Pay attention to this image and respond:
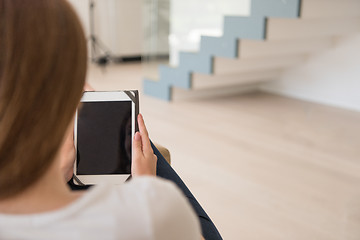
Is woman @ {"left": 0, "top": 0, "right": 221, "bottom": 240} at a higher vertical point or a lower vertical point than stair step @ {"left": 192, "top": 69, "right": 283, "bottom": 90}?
higher

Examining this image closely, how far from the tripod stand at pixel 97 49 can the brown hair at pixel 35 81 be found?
5.79 m

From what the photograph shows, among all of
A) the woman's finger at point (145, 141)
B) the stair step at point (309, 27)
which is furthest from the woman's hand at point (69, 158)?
the stair step at point (309, 27)

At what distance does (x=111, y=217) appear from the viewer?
20.6 inches

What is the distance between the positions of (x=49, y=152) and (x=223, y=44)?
3.30m

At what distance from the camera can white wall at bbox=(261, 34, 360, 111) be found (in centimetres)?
405

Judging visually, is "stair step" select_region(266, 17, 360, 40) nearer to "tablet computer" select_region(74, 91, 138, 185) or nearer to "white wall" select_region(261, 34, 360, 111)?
"white wall" select_region(261, 34, 360, 111)

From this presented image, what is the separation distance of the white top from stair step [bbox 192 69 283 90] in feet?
11.7

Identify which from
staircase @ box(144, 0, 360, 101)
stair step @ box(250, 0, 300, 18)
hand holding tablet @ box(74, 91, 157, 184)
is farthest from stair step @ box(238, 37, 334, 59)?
hand holding tablet @ box(74, 91, 157, 184)

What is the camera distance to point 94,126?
1087 millimetres

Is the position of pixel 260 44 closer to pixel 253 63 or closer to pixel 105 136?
pixel 253 63

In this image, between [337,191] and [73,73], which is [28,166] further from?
[337,191]

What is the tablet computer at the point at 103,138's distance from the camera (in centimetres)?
106

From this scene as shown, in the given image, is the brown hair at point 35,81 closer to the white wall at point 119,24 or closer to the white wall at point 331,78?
the white wall at point 331,78

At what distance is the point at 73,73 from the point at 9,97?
Answer: 0.23ft
